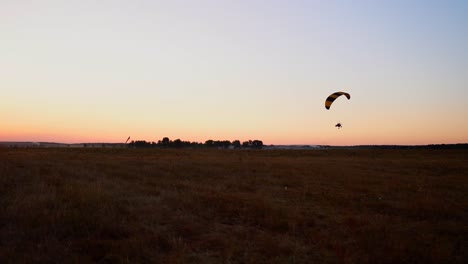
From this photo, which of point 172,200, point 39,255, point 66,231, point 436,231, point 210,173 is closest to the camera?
point 39,255

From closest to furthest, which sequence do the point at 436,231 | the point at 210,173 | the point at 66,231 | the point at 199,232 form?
the point at 66,231, the point at 199,232, the point at 436,231, the point at 210,173

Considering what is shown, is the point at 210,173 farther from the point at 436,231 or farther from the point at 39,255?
the point at 39,255

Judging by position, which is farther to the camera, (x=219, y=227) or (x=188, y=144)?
(x=188, y=144)

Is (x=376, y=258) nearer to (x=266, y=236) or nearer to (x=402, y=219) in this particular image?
(x=266, y=236)

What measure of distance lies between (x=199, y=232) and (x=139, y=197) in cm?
485

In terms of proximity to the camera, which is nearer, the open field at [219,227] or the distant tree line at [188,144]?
the open field at [219,227]

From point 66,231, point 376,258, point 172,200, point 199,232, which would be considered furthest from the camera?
point 172,200

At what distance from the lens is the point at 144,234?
8.28 metres

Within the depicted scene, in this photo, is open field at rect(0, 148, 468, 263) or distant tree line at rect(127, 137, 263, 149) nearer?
open field at rect(0, 148, 468, 263)

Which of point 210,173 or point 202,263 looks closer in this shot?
point 202,263

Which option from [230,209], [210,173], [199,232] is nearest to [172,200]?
[230,209]

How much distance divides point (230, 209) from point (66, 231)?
4688mm

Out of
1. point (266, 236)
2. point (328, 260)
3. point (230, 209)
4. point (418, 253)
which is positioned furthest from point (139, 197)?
point (418, 253)

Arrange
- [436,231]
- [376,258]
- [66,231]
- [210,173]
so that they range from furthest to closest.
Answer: [210,173] < [436,231] < [66,231] < [376,258]
